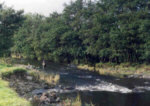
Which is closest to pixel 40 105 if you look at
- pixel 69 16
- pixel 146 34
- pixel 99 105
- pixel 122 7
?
pixel 99 105

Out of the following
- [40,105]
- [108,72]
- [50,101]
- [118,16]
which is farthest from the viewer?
[118,16]

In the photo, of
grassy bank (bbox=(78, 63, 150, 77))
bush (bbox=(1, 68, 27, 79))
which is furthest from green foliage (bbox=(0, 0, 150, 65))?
bush (bbox=(1, 68, 27, 79))

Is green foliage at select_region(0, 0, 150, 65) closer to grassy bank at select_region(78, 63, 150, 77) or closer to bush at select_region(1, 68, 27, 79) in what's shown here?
grassy bank at select_region(78, 63, 150, 77)

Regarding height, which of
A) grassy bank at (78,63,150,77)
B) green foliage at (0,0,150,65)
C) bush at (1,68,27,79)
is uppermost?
green foliage at (0,0,150,65)

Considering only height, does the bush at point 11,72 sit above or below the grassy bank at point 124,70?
above

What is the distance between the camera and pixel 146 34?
36719 mm

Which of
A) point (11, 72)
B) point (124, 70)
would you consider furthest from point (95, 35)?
point (11, 72)

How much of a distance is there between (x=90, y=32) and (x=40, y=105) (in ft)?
106

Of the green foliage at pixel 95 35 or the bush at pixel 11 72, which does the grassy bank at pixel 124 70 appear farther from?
the bush at pixel 11 72

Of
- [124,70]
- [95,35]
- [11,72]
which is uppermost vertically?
[95,35]

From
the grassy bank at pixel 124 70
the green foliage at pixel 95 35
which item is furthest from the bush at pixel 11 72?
the grassy bank at pixel 124 70

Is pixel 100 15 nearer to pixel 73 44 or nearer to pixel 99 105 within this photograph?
pixel 73 44

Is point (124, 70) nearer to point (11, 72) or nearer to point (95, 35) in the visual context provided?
point (95, 35)

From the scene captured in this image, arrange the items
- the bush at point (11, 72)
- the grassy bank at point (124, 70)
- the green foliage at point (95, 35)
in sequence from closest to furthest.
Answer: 1. the bush at point (11, 72)
2. the grassy bank at point (124, 70)
3. the green foliage at point (95, 35)
